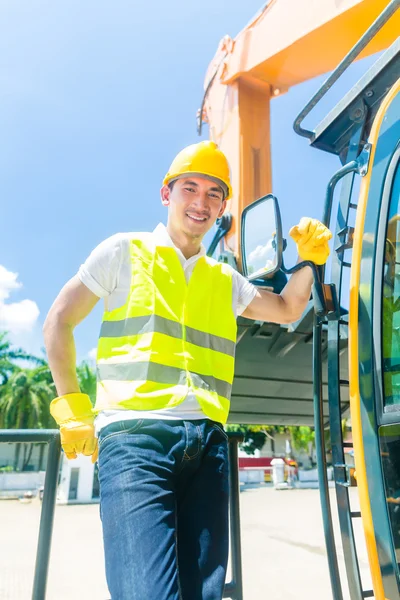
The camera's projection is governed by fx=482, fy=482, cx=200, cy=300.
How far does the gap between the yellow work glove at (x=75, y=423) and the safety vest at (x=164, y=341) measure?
0.25 feet

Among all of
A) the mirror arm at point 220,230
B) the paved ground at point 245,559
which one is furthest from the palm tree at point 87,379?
the mirror arm at point 220,230

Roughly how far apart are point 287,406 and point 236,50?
412 centimetres

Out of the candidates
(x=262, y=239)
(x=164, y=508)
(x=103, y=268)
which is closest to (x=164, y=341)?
(x=103, y=268)

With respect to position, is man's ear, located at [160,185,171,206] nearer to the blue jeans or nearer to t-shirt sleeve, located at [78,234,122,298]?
t-shirt sleeve, located at [78,234,122,298]

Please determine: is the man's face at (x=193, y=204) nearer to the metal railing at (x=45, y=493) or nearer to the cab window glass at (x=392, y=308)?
the cab window glass at (x=392, y=308)

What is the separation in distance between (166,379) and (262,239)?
71cm

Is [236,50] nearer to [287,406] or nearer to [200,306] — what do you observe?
[287,406]

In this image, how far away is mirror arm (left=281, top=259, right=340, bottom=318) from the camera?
1761 mm

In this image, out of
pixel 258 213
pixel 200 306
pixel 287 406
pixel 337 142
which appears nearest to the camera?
pixel 200 306

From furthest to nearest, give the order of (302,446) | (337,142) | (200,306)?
(302,446) → (337,142) → (200,306)

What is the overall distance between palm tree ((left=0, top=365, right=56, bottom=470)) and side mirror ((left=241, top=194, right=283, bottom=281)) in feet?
91.7

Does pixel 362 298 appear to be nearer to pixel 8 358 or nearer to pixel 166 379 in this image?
pixel 166 379

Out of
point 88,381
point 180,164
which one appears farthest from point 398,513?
point 88,381

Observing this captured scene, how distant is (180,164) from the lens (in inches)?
71.3
